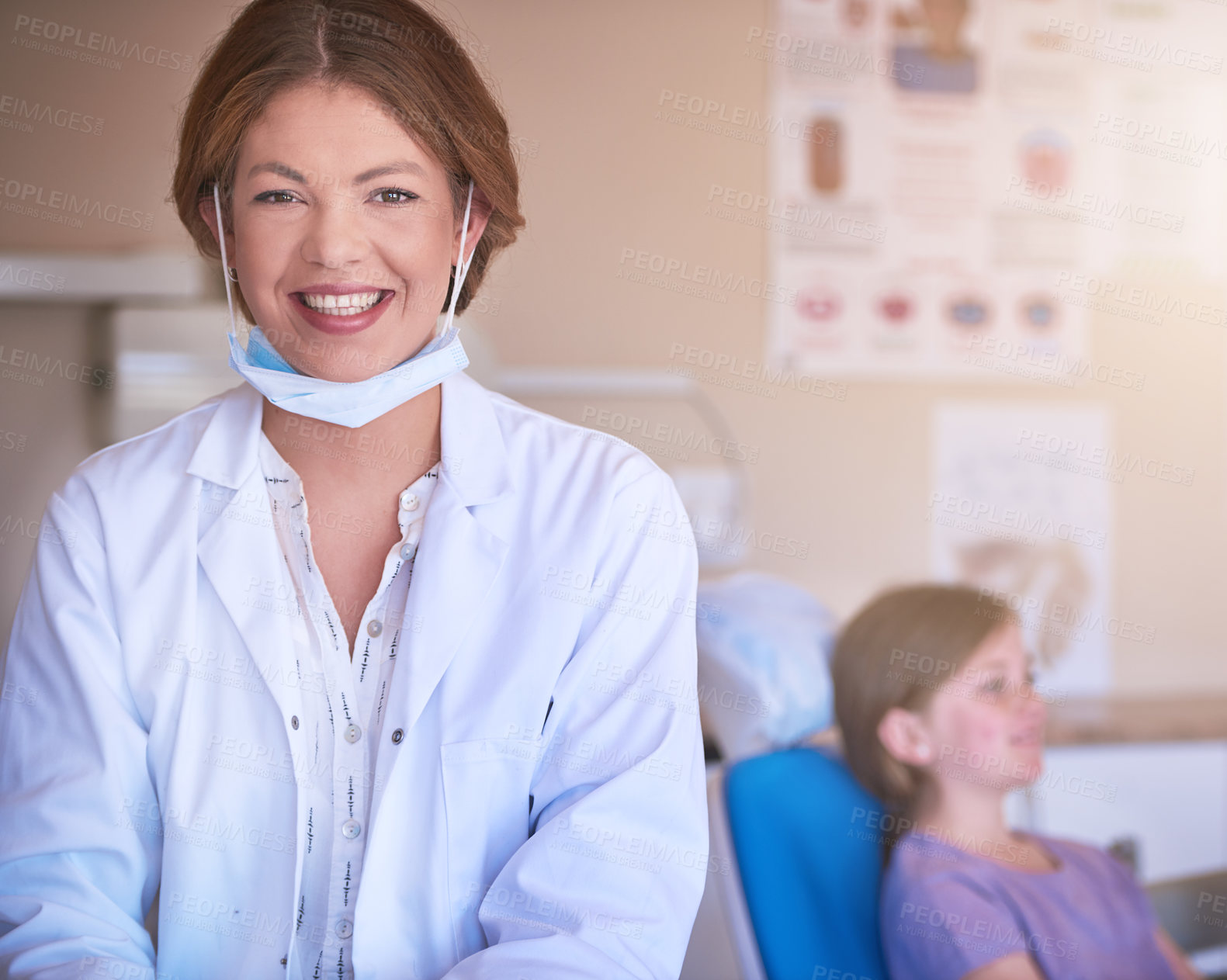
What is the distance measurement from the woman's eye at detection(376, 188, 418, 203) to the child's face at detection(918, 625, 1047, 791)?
0.98 m

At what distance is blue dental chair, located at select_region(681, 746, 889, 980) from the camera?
1.29 metres

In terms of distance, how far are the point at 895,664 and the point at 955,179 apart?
1137 millimetres

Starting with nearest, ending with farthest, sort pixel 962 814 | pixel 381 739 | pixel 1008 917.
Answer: pixel 381 739
pixel 1008 917
pixel 962 814

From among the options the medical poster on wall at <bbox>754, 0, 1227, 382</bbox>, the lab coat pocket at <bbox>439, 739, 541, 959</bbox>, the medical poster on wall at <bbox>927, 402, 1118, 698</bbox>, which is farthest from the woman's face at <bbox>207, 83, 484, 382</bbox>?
the medical poster on wall at <bbox>927, 402, 1118, 698</bbox>

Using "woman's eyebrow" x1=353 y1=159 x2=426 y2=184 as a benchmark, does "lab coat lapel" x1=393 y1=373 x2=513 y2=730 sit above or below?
below

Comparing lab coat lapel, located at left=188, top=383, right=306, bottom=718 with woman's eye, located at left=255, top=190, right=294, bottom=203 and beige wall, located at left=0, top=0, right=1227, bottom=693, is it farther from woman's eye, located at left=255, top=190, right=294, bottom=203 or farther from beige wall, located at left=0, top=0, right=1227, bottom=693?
beige wall, located at left=0, top=0, right=1227, bottom=693

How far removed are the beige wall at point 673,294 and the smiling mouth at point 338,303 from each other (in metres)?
1.03

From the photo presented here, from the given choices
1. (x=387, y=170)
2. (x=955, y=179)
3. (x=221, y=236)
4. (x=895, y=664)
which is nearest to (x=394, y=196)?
(x=387, y=170)

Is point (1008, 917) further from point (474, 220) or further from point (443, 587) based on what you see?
point (474, 220)

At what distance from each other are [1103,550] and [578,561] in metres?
1.60

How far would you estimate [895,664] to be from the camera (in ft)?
4.67

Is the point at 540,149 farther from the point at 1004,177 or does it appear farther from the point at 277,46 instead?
the point at 277,46

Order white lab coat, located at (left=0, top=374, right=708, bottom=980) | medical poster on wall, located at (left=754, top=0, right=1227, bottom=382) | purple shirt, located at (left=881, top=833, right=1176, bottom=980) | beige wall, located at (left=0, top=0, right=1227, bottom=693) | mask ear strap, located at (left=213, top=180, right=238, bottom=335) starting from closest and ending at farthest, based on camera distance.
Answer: white lab coat, located at (left=0, top=374, right=708, bottom=980) < mask ear strap, located at (left=213, top=180, right=238, bottom=335) < purple shirt, located at (left=881, top=833, right=1176, bottom=980) < beige wall, located at (left=0, top=0, right=1227, bottom=693) < medical poster on wall, located at (left=754, top=0, right=1227, bottom=382)

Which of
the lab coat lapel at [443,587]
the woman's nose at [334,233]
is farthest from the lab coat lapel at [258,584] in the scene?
the woman's nose at [334,233]
